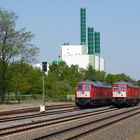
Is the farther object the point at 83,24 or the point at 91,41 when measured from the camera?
the point at 83,24

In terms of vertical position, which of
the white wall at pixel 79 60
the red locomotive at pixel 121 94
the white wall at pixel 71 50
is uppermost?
the white wall at pixel 71 50

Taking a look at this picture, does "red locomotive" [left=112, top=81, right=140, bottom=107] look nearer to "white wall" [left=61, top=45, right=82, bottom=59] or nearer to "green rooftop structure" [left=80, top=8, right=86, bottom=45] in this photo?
"green rooftop structure" [left=80, top=8, right=86, bottom=45]

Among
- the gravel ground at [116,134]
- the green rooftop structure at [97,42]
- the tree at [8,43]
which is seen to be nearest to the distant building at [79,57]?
the green rooftop structure at [97,42]

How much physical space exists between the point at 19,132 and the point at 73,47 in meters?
169

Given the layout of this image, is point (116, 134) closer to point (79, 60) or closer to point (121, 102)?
point (121, 102)

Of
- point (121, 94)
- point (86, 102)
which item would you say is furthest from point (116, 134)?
point (121, 94)

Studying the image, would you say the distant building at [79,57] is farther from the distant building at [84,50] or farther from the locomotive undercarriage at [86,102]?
the locomotive undercarriage at [86,102]

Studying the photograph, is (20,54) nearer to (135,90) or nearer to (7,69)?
(7,69)

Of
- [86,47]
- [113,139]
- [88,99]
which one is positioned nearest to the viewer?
[113,139]

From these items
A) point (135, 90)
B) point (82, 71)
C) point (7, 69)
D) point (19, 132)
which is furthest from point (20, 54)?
point (82, 71)

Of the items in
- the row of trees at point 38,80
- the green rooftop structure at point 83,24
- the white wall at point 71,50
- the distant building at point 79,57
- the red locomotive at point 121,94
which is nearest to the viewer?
the red locomotive at point 121,94

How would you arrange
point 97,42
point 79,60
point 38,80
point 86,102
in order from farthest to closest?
point 79,60
point 97,42
point 38,80
point 86,102

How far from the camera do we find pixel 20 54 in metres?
65.1

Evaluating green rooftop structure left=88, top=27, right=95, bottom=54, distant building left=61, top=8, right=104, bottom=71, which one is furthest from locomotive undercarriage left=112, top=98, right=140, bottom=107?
green rooftop structure left=88, top=27, right=95, bottom=54
